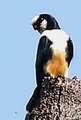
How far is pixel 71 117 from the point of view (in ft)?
13.8

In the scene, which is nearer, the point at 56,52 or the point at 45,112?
the point at 45,112

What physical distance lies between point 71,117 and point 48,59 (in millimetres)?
1533

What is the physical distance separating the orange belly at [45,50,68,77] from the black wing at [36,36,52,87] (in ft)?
0.17

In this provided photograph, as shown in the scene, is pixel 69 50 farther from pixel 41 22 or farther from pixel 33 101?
pixel 33 101

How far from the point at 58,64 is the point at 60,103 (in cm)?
145

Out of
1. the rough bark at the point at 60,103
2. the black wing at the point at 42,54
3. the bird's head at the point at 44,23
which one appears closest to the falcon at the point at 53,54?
the black wing at the point at 42,54

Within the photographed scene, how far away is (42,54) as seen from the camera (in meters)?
5.70

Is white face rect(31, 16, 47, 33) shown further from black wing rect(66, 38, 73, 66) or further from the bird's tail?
the bird's tail

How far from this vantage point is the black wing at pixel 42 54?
5643mm

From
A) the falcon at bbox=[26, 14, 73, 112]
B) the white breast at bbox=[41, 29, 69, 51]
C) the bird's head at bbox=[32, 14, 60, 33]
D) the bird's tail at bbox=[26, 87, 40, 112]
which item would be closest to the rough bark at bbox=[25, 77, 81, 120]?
the bird's tail at bbox=[26, 87, 40, 112]

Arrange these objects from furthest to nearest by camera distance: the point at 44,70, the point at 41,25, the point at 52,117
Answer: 1. the point at 41,25
2. the point at 44,70
3. the point at 52,117

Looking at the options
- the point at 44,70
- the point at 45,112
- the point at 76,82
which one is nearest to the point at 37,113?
the point at 45,112

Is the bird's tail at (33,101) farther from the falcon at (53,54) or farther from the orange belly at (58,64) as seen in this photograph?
the orange belly at (58,64)

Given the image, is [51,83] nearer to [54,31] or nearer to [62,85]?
[62,85]
